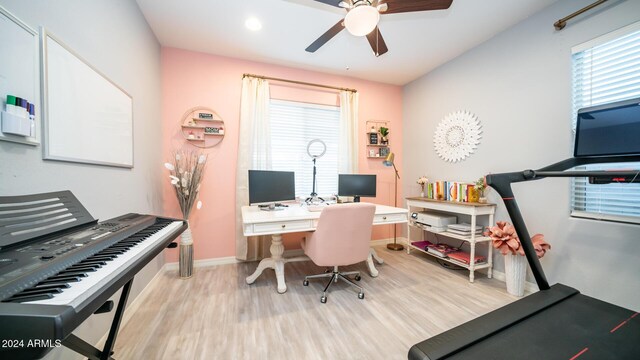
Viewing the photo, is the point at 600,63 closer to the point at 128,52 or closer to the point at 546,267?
the point at 546,267

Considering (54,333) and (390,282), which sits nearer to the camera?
(54,333)

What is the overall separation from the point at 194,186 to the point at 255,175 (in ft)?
2.47

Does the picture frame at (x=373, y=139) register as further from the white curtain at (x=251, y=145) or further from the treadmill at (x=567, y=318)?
the treadmill at (x=567, y=318)

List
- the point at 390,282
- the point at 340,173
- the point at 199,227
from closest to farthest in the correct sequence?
the point at 390,282, the point at 199,227, the point at 340,173

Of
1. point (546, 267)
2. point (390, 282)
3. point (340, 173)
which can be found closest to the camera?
point (546, 267)

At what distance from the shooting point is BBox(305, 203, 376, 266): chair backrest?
1764 mm

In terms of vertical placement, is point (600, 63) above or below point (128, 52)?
below

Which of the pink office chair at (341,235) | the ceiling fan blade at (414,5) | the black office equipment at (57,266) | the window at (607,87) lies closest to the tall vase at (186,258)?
the black office equipment at (57,266)

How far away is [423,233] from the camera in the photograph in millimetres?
3309

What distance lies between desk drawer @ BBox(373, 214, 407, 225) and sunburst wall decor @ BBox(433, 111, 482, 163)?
116 cm

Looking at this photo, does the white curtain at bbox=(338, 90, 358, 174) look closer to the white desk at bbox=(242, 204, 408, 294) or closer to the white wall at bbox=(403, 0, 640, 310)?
the white desk at bbox=(242, 204, 408, 294)

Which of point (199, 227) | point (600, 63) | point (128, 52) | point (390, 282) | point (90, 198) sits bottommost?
point (390, 282)

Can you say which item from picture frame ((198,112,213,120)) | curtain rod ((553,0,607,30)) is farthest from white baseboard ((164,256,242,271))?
curtain rod ((553,0,607,30))

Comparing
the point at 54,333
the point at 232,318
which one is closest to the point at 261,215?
the point at 232,318
